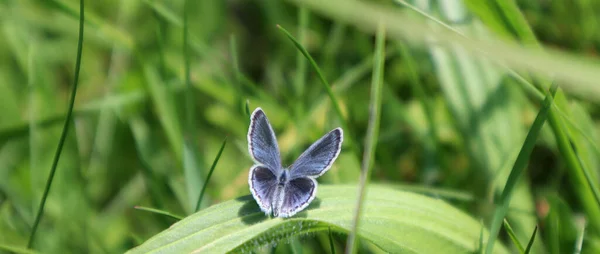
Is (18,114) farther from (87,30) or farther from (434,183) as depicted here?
(434,183)

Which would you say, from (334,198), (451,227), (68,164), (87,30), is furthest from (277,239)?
(87,30)

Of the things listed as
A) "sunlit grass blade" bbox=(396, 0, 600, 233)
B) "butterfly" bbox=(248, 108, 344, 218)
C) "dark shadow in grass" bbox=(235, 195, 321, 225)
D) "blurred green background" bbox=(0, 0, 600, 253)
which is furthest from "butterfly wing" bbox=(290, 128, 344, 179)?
"sunlit grass blade" bbox=(396, 0, 600, 233)

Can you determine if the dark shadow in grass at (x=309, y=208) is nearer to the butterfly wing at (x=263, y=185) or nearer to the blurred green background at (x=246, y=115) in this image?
the butterfly wing at (x=263, y=185)

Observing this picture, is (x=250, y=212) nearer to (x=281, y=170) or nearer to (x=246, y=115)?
(x=281, y=170)

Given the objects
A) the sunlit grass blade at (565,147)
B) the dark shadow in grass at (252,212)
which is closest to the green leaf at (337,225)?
the dark shadow in grass at (252,212)

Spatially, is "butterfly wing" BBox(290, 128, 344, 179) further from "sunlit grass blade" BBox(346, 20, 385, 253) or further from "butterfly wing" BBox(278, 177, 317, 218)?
"sunlit grass blade" BBox(346, 20, 385, 253)

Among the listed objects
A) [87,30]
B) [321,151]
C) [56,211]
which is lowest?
[321,151]
